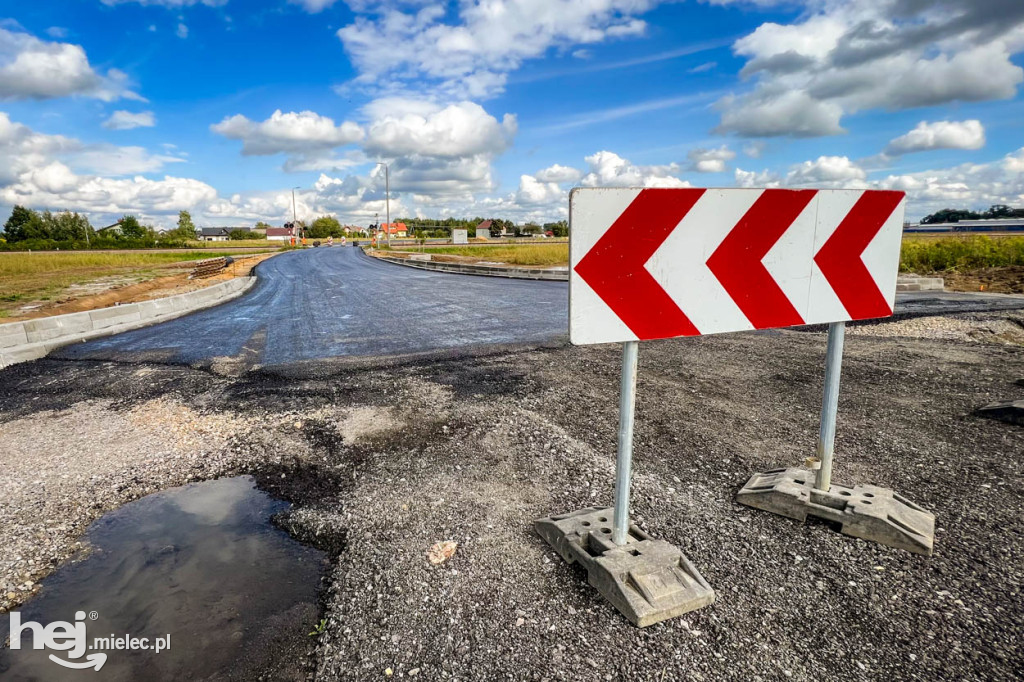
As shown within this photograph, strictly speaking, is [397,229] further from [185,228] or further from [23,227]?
[23,227]

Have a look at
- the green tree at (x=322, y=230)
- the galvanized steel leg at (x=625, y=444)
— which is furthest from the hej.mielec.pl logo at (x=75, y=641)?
the green tree at (x=322, y=230)

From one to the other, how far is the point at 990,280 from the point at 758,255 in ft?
77.4

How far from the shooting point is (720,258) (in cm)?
262

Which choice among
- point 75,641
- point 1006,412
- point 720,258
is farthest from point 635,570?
point 1006,412

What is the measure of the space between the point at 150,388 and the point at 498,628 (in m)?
5.75

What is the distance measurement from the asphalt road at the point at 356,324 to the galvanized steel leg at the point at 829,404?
5.71 m

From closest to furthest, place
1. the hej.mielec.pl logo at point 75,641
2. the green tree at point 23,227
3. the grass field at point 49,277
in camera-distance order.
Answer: the hej.mielec.pl logo at point 75,641 → the grass field at point 49,277 → the green tree at point 23,227

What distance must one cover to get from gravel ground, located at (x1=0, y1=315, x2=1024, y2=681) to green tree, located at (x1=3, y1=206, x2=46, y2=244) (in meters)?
117

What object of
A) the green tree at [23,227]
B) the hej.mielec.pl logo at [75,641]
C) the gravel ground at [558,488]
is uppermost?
the green tree at [23,227]

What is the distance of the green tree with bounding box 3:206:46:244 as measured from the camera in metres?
92.6

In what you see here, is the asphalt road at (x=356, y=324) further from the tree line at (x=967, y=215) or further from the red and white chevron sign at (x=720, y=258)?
the tree line at (x=967, y=215)

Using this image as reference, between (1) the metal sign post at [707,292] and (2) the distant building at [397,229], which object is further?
(2) the distant building at [397,229]

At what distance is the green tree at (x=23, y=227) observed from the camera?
92.6m

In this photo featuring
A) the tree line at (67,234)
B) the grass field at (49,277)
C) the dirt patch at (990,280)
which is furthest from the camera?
the tree line at (67,234)
